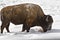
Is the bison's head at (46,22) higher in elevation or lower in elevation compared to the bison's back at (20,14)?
lower

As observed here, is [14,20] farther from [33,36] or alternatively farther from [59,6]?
[59,6]

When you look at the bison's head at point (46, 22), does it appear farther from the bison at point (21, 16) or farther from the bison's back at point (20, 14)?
the bison's back at point (20, 14)

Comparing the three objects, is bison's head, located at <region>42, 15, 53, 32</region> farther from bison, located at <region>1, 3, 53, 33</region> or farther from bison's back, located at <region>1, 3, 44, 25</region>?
bison's back, located at <region>1, 3, 44, 25</region>

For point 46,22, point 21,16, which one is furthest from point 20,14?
point 46,22

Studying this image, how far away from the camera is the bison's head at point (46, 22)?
4.23 metres

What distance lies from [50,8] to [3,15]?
1.85m

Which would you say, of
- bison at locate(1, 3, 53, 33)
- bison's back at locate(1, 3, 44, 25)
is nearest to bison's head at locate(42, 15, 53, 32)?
bison at locate(1, 3, 53, 33)

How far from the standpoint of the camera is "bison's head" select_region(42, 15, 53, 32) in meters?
4.23

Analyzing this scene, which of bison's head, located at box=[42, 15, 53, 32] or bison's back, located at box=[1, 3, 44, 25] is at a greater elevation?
bison's back, located at box=[1, 3, 44, 25]

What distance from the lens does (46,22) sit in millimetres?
4293

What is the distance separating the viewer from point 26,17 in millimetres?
4160

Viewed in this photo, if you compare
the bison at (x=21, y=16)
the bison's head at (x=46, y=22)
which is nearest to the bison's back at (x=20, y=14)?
the bison at (x=21, y=16)

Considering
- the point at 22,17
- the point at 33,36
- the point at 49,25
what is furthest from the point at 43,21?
the point at 33,36

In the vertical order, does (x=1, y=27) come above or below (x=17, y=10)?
below
